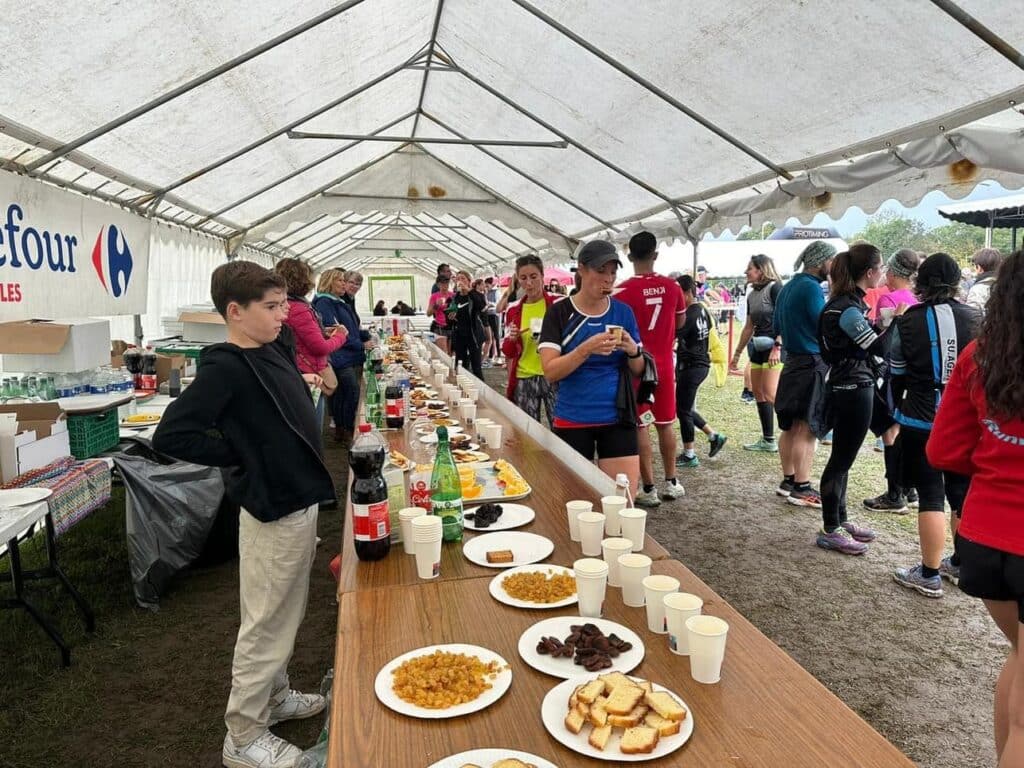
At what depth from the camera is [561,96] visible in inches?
227

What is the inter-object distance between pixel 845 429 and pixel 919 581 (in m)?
0.91

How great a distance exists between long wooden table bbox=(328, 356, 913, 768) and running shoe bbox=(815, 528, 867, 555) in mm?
2899

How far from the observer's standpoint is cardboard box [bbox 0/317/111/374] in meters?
3.83

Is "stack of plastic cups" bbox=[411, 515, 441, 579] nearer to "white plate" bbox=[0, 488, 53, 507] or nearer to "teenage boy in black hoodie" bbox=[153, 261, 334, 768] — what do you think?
"teenage boy in black hoodie" bbox=[153, 261, 334, 768]

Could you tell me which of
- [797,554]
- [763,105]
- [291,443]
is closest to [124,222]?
[291,443]

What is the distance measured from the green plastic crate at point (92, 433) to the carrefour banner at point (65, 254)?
0.99 metres

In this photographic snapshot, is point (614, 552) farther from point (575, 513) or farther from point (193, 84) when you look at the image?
point (193, 84)

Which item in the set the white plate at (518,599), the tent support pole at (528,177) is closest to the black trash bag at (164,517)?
the white plate at (518,599)

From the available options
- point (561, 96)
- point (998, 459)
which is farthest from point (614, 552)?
point (561, 96)

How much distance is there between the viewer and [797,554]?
3945 millimetres

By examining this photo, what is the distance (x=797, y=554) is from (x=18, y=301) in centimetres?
541

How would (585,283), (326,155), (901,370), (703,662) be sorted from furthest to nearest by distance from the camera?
(326,155), (901,370), (585,283), (703,662)

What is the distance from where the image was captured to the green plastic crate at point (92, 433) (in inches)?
139

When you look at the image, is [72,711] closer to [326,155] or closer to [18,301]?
[18,301]
